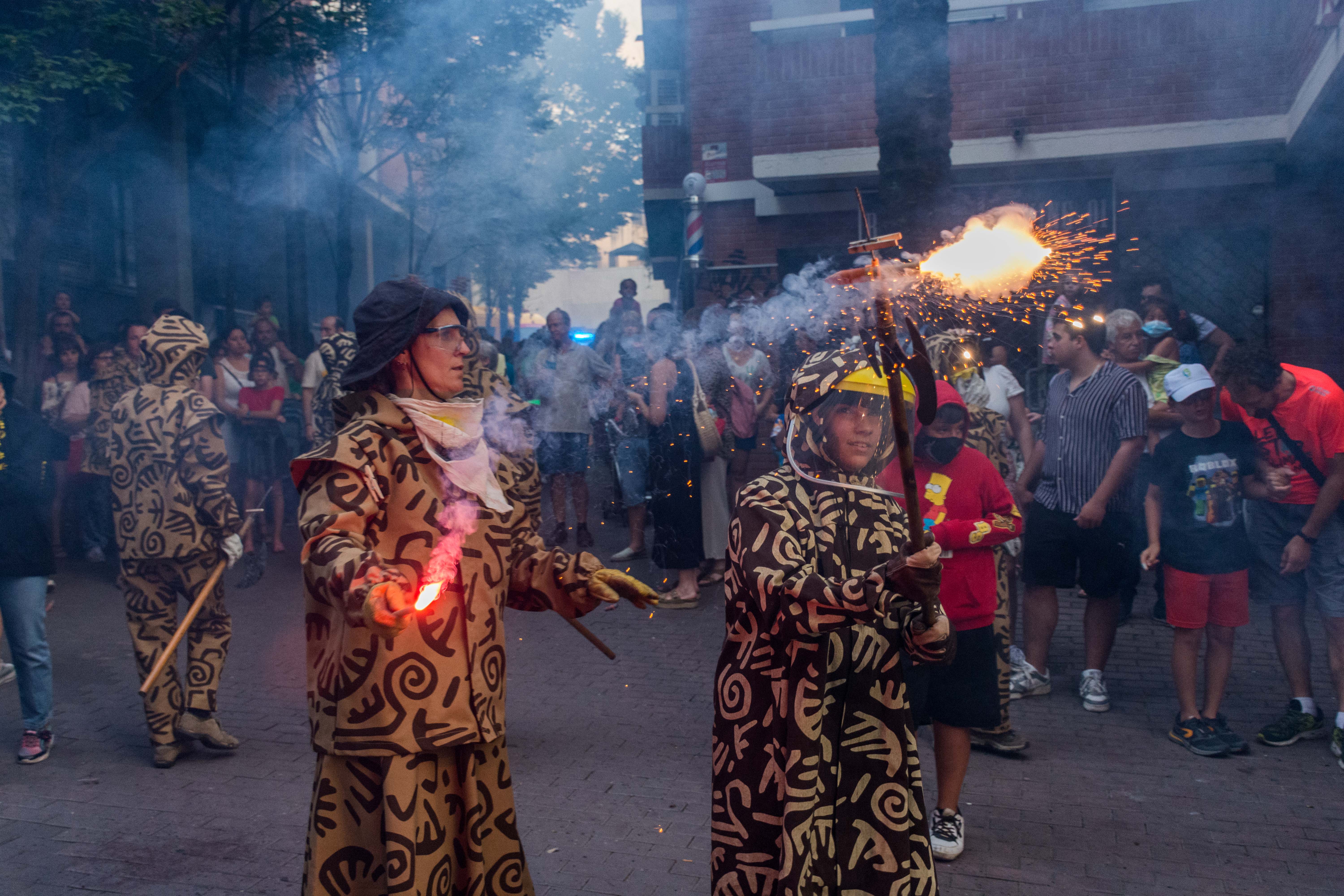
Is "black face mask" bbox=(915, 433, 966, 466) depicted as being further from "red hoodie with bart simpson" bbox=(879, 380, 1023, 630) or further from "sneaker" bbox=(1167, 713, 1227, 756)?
"sneaker" bbox=(1167, 713, 1227, 756)

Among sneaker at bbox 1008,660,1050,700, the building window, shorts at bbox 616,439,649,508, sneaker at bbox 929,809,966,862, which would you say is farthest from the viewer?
the building window

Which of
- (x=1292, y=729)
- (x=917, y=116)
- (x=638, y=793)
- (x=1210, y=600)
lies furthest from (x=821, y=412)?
(x=917, y=116)

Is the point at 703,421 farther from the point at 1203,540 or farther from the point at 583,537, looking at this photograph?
the point at 1203,540

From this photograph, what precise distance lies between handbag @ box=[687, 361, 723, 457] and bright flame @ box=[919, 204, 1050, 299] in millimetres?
4215

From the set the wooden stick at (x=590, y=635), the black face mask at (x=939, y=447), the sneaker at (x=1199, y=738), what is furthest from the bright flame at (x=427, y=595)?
the sneaker at (x=1199, y=738)

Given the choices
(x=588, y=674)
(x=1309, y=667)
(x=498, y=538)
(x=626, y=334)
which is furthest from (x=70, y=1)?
(x=1309, y=667)

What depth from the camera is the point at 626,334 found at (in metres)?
9.97

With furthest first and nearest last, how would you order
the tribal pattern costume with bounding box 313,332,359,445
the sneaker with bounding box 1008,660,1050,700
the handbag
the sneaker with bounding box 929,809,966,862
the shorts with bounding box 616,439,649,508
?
1. the shorts with bounding box 616,439,649,508
2. the handbag
3. the tribal pattern costume with bounding box 313,332,359,445
4. the sneaker with bounding box 1008,660,1050,700
5. the sneaker with bounding box 929,809,966,862

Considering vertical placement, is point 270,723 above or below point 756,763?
below

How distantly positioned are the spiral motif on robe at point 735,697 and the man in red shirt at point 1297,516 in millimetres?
3647

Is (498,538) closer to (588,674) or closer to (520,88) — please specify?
(588,674)

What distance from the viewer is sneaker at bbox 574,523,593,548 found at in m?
9.66

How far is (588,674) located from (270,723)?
6.54 feet

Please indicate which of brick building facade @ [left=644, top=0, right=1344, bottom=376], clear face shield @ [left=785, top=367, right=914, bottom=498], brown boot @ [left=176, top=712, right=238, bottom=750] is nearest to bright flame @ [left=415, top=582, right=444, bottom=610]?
clear face shield @ [left=785, top=367, right=914, bottom=498]
